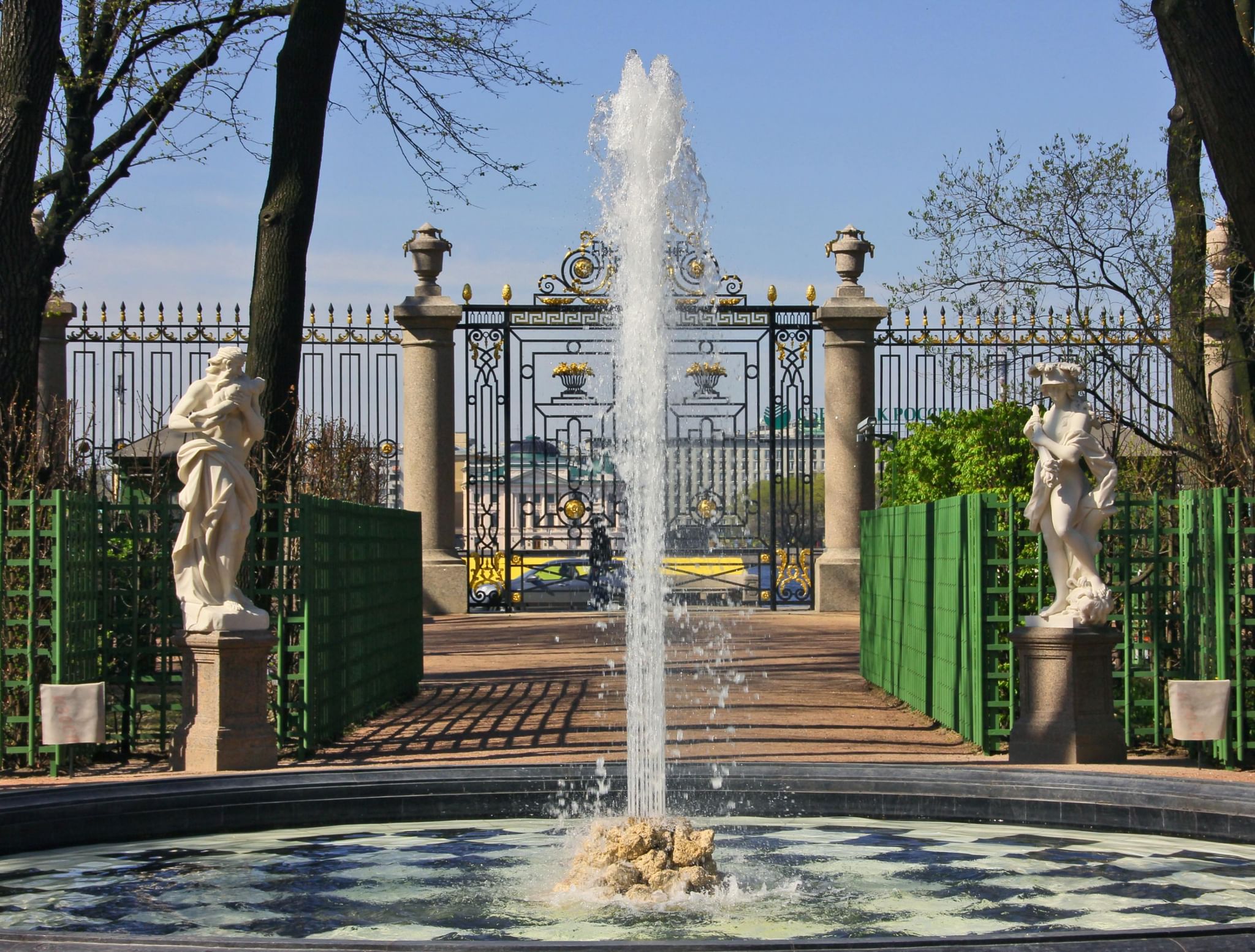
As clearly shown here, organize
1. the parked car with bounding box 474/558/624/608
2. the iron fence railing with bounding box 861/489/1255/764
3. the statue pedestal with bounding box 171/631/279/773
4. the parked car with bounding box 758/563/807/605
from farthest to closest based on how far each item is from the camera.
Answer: the parked car with bounding box 758/563/807/605 → the parked car with bounding box 474/558/624/608 → the iron fence railing with bounding box 861/489/1255/764 → the statue pedestal with bounding box 171/631/279/773

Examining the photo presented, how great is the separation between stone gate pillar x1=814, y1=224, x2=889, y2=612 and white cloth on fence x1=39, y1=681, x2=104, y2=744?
15.1 m

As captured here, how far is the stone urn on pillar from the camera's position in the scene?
385 inches

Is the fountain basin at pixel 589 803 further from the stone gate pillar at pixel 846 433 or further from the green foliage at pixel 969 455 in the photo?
the stone gate pillar at pixel 846 433

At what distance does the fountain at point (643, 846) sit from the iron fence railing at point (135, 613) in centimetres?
313

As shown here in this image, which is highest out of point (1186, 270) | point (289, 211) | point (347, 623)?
point (289, 211)

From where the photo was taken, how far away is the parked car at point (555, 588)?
24781 mm

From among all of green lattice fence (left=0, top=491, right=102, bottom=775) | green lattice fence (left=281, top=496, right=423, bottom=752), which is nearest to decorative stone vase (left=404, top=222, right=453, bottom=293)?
green lattice fence (left=281, top=496, right=423, bottom=752)

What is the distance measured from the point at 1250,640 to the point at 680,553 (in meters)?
19.0

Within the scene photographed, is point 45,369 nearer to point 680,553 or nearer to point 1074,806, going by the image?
point 680,553

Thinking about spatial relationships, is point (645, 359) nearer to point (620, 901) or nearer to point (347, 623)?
point (620, 901)

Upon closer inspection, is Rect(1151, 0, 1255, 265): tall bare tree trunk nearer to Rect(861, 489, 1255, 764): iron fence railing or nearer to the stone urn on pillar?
Rect(861, 489, 1255, 764): iron fence railing

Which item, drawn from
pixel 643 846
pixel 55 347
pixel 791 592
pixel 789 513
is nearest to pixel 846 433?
pixel 789 513

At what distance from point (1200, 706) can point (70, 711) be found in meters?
6.69

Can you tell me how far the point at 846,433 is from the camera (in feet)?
78.1
